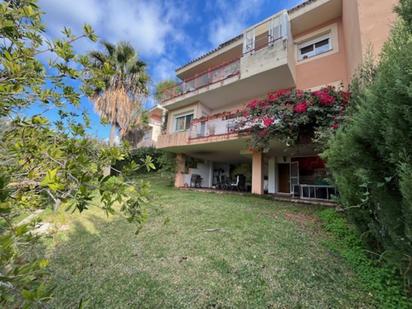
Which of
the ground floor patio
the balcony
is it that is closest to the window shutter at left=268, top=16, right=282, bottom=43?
the balcony

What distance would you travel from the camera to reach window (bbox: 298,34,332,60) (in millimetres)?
10188

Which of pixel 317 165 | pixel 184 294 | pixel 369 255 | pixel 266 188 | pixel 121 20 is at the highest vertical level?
pixel 121 20

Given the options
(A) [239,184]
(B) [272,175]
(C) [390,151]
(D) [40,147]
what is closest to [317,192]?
(B) [272,175]

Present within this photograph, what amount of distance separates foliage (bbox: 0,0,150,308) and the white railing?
8.87 meters

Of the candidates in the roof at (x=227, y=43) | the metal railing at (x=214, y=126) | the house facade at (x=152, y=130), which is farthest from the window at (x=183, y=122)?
the house facade at (x=152, y=130)

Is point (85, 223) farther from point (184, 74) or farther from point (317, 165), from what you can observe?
point (184, 74)

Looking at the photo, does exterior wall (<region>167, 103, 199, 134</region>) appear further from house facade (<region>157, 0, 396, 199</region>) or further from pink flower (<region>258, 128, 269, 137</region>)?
pink flower (<region>258, 128, 269, 137</region>)

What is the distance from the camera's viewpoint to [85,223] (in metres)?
6.18

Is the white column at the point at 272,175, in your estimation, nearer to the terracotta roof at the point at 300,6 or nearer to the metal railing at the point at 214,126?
the metal railing at the point at 214,126

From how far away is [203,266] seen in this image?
3369 mm

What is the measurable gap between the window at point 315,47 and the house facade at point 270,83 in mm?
48

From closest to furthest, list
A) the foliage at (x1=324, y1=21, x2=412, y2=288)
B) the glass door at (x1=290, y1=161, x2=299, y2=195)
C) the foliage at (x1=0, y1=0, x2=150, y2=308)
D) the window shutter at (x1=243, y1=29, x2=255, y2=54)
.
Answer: the foliage at (x1=0, y1=0, x2=150, y2=308)
the foliage at (x1=324, y1=21, x2=412, y2=288)
the window shutter at (x1=243, y1=29, x2=255, y2=54)
the glass door at (x1=290, y1=161, x2=299, y2=195)

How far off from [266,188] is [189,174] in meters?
5.17

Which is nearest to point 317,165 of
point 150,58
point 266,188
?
point 266,188
